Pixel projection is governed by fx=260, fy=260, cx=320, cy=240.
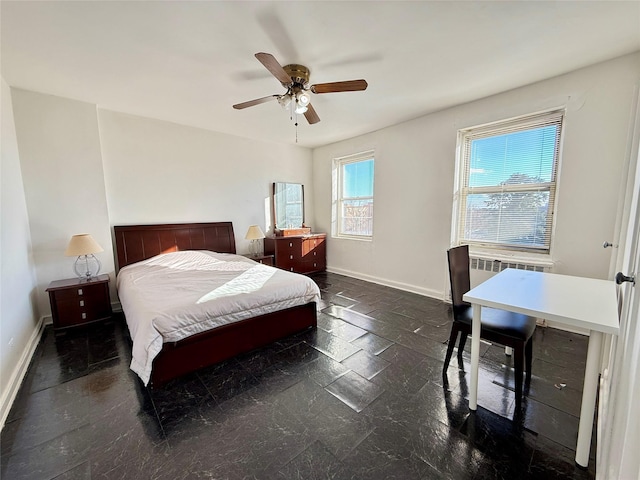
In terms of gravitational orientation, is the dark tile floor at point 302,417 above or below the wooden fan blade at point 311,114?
below

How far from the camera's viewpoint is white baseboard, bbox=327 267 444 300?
3.74m

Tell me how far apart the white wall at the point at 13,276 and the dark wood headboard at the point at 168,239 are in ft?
2.75

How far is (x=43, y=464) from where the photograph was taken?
1.36 metres

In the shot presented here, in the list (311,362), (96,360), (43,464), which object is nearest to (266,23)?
(311,362)

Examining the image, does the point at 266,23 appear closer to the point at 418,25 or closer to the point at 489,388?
the point at 418,25

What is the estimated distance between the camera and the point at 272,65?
72.4 inches

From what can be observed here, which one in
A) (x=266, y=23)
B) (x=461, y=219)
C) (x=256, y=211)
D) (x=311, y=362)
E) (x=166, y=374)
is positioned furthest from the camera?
(x=256, y=211)

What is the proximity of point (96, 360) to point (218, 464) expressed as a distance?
1726 mm

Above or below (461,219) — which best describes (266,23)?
above

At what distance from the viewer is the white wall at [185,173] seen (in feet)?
11.2

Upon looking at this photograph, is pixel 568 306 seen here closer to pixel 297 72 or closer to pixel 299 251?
pixel 297 72

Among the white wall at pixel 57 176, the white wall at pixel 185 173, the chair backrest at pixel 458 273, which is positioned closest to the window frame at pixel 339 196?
the white wall at pixel 185 173

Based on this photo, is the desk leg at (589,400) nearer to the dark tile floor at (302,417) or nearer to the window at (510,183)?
the dark tile floor at (302,417)

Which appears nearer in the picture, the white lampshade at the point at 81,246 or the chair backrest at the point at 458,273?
the chair backrest at the point at 458,273
